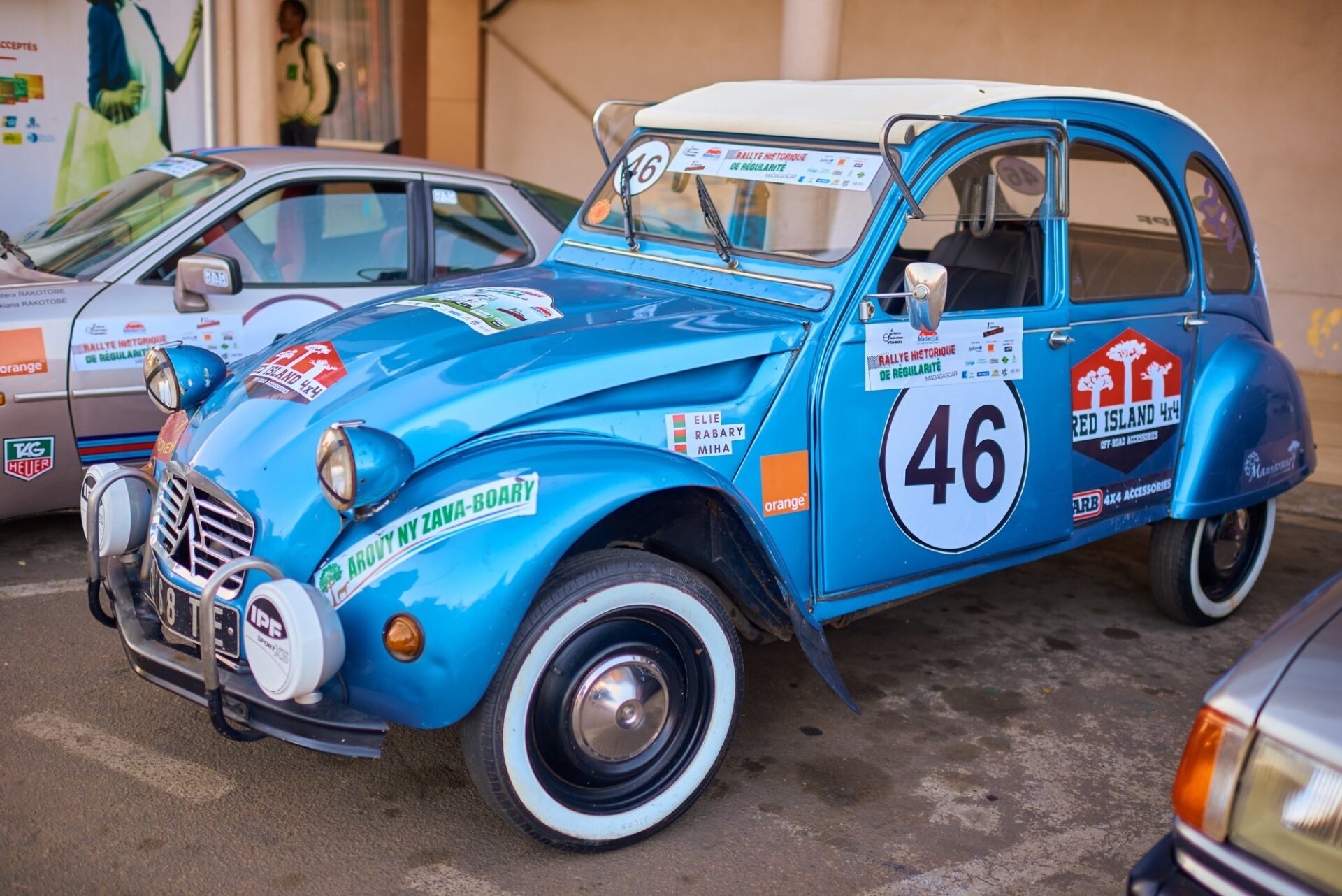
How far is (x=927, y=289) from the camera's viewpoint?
3.32 m

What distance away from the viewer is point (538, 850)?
3.15m

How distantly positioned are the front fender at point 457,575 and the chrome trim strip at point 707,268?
962 millimetres

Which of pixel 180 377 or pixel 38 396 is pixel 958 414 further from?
pixel 38 396

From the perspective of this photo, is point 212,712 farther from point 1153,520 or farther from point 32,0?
point 32,0

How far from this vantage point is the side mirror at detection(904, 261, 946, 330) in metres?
3.33

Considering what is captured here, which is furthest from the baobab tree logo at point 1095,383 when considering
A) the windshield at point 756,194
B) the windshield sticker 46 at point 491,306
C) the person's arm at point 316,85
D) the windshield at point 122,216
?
the person's arm at point 316,85

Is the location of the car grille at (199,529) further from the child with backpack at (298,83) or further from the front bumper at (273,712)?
the child with backpack at (298,83)

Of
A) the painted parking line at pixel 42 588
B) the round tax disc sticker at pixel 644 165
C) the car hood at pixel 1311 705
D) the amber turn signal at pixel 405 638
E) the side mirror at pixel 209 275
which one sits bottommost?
the painted parking line at pixel 42 588

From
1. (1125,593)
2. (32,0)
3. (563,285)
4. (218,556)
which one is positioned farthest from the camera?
(32,0)

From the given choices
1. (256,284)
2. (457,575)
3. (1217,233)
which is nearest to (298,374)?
(457,575)

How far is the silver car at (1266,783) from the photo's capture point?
2.09 meters

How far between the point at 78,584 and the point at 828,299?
3.02m

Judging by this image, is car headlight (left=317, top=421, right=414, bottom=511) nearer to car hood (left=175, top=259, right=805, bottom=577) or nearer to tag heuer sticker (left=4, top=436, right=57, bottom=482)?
car hood (left=175, top=259, right=805, bottom=577)

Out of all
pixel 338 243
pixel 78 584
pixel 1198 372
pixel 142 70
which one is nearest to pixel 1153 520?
pixel 1198 372
